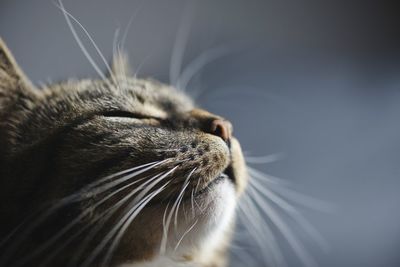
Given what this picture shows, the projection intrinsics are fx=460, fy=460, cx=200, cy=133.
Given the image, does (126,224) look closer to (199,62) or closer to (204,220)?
(204,220)

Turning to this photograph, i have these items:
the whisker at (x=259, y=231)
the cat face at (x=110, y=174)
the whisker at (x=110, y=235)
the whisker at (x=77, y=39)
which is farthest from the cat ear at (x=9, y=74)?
the whisker at (x=259, y=231)

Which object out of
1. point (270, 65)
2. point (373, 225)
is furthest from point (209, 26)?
point (373, 225)

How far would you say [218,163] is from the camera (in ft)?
2.83

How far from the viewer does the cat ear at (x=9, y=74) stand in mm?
873

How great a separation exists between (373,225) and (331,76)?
1.54 ft

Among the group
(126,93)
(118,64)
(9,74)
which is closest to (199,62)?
(118,64)

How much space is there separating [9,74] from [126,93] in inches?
9.0

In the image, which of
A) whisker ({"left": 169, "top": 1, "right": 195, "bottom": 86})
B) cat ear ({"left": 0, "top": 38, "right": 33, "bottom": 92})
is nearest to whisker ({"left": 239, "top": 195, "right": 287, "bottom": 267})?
whisker ({"left": 169, "top": 1, "right": 195, "bottom": 86})

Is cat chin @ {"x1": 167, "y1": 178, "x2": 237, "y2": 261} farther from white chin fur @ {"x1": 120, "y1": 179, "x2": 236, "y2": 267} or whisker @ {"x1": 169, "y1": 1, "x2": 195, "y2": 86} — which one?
whisker @ {"x1": 169, "y1": 1, "x2": 195, "y2": 86}

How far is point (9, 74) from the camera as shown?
90 cm

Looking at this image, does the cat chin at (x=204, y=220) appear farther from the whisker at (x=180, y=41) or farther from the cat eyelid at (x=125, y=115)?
the whisker at (x=180, y=41)

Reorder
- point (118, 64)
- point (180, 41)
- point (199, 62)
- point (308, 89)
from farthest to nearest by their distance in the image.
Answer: point (308, 89)
point (199, 62)
point (180, 41)
point (118, 64)

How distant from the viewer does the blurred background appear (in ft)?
4.11

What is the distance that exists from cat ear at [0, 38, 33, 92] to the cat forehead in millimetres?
69
